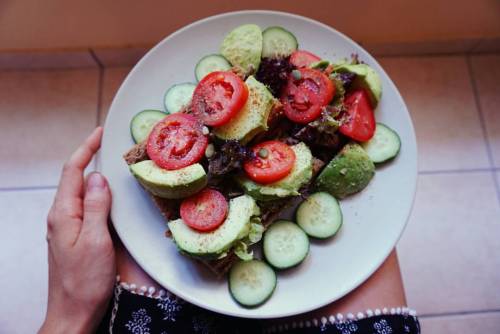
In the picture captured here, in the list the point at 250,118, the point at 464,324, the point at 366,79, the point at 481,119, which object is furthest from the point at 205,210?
the point at 481,119

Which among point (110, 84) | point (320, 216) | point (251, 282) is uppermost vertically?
point (110, 84)

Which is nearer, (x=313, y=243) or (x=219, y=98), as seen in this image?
(x=219, y=98)

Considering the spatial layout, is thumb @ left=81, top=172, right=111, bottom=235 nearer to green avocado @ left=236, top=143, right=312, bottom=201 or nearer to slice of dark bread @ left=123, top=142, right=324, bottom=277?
slice of dark bread @ left=123, top=142, right=324, bottom=277

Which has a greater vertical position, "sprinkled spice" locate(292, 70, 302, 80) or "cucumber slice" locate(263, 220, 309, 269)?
"sprinkled spice" locate(292, 70, 302, 80)

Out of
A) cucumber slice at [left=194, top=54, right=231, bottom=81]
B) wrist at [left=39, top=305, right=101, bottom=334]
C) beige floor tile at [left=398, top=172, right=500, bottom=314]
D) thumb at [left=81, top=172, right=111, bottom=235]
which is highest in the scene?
cucumber slice at [left=194, top=54, right=231, bottom=81]

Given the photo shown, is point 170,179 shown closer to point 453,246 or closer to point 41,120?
point 41,120

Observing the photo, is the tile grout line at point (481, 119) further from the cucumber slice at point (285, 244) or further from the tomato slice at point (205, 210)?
the tomato slice at point (205, 210)

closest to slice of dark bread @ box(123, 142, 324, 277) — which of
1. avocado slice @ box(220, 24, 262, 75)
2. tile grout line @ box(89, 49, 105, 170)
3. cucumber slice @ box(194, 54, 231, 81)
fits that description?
cucumber slice @ box(194, 54, 231, 81)
